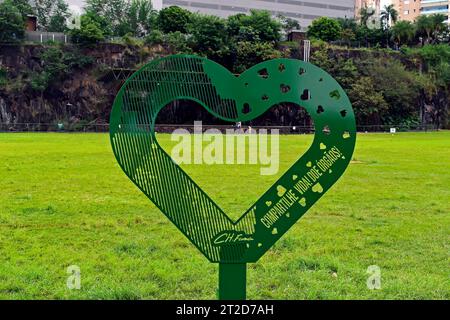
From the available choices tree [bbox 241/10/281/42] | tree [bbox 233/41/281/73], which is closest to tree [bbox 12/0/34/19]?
tree [bbox 233/41/281/73]

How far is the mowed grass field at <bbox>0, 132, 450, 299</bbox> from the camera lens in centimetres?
484

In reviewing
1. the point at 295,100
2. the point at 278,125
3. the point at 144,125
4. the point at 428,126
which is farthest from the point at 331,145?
the point at 428,126

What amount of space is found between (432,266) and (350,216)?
2.63 m

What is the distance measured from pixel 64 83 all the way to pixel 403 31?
122 ft

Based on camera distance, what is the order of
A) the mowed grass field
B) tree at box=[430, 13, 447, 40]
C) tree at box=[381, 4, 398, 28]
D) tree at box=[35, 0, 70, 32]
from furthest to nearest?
1. tree at box=[381, 4, 398, 28]
2. tree at box=[430, 13, 447, 40]
3. tree at box=[35, 0, 70, 32]
4. the mowed grass field

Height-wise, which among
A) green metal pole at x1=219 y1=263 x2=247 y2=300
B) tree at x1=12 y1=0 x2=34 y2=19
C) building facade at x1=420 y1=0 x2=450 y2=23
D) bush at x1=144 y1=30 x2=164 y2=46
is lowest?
green metal pole at x1=219 y1=263 x2=247 y2=300

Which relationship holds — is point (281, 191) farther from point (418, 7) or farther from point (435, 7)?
point (418, 7)

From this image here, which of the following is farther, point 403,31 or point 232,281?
point 403,31

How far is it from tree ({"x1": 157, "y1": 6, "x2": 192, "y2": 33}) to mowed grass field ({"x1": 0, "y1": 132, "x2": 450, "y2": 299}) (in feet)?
127

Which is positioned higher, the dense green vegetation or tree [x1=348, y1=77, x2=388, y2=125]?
the dense green vegetation

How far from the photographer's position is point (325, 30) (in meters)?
51.7

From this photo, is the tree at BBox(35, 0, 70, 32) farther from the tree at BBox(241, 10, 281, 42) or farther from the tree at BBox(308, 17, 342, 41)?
the tree at BBox(308, 17, 342, 41)

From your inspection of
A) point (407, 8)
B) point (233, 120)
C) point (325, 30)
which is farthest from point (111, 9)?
point (233, 120)
